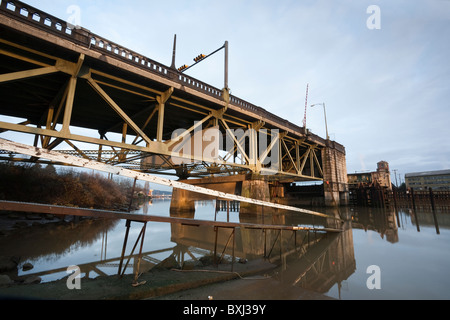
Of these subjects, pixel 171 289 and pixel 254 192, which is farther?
pixel 254 192

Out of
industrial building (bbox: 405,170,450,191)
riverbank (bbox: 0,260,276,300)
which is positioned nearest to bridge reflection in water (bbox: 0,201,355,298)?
riverbank (bbox: 0,260,276,300)

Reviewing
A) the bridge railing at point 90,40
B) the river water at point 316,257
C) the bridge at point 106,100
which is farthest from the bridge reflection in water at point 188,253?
the bridge railing at point 90,40

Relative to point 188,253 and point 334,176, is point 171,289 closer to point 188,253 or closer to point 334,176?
point 188,253

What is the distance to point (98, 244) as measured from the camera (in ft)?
28.5

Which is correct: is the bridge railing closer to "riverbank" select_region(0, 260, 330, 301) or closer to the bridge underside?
the bridge underside

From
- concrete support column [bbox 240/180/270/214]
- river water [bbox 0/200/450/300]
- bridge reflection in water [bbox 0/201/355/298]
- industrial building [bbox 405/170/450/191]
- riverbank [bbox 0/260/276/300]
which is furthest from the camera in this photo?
industrial building [bbox 405/170/450/191]

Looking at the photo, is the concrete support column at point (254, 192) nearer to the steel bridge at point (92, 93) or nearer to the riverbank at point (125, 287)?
the steel bridge at point (92, 93)

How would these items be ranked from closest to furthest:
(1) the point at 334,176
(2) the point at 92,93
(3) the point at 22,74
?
(3) the point at 22,74
(2) the point at 92,93
(1) the point at 334,176

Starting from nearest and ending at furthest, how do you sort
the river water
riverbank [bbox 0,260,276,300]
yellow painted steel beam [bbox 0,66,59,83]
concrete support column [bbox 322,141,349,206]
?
riverbank [bbox 0,260,276,300]
the river water
yellow painted steel beam [bbox 0,66,59,83]
concrete support column [bbox 322,141,349,206]

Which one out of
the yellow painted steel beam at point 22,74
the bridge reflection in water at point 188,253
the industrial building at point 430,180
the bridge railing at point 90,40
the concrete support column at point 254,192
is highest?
the industrial building at point 430,180

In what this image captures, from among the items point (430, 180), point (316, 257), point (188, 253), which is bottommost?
point (188, 253)

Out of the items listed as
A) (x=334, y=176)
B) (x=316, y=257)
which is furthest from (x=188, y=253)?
(x=334, y=176)

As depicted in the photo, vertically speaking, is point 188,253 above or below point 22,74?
below
